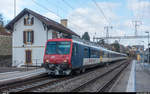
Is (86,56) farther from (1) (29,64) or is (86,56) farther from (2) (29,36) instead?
(2) (29,36)

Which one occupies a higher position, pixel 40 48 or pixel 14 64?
pixel 40 48

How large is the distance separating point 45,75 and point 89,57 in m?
5.46

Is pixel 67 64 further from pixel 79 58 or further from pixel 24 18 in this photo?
pixel 24 18

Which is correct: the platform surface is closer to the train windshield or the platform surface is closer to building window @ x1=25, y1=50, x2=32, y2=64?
the train windshield

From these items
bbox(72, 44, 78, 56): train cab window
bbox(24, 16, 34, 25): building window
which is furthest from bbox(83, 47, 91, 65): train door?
bbox(24, 16, 34, 25): building window

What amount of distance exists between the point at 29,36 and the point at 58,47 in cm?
1372

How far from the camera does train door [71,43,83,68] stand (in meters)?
15.7

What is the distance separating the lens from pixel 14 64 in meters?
28.8

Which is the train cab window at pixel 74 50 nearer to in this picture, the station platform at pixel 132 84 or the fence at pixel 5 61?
the station platform at pixel 132 84

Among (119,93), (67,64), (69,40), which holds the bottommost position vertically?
(119,93)

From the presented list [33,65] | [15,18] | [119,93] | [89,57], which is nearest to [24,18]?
[15,18]

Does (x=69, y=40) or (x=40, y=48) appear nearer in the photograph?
(x=69, y=40)

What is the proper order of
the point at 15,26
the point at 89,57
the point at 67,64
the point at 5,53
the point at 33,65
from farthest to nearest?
the point at 5,53
the point at 15,26
the point at 33,65
the point at 89,57
the point at 67,64

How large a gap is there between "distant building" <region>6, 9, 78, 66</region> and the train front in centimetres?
1146
